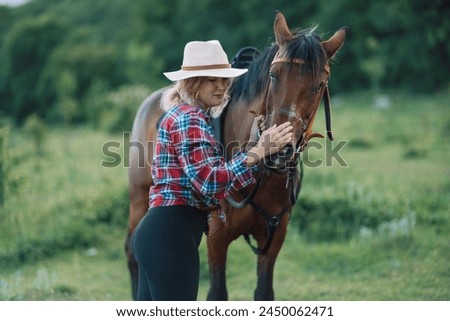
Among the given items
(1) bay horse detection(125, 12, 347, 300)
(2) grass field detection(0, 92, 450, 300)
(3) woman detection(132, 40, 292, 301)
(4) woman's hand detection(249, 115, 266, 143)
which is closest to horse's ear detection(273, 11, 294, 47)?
(1) bay horse detection(125, 12, 347, 300)

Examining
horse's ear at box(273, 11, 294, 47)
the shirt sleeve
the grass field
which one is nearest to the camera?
the shirt sleeve

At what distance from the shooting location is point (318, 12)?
25.5 meters

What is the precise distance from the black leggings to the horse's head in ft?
1.90

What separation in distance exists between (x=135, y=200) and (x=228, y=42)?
21.6 metres

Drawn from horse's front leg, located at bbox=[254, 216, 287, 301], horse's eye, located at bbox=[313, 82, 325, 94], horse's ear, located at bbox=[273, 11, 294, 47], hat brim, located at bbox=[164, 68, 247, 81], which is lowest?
horse's front leg, located at bbox=[254, 216, 287, 301]

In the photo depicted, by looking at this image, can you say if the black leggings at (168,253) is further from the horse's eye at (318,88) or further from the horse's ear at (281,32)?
the horse's ear at (281,32)

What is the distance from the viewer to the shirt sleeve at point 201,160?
2662 millimetres

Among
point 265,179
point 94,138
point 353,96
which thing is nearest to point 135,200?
point 265,179

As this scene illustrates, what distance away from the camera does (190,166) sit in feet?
8.74

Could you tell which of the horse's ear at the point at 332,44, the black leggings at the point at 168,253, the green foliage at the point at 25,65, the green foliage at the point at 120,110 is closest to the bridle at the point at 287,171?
the horse's ear at the point at 332,44

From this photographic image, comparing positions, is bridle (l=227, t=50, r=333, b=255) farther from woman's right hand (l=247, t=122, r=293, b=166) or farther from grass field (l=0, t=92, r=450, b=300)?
grass field (l=0, t=92, r=450, b=300)

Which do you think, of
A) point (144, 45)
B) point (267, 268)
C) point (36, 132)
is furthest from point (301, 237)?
point (144, 45)

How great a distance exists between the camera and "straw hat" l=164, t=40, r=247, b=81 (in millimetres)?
2822
